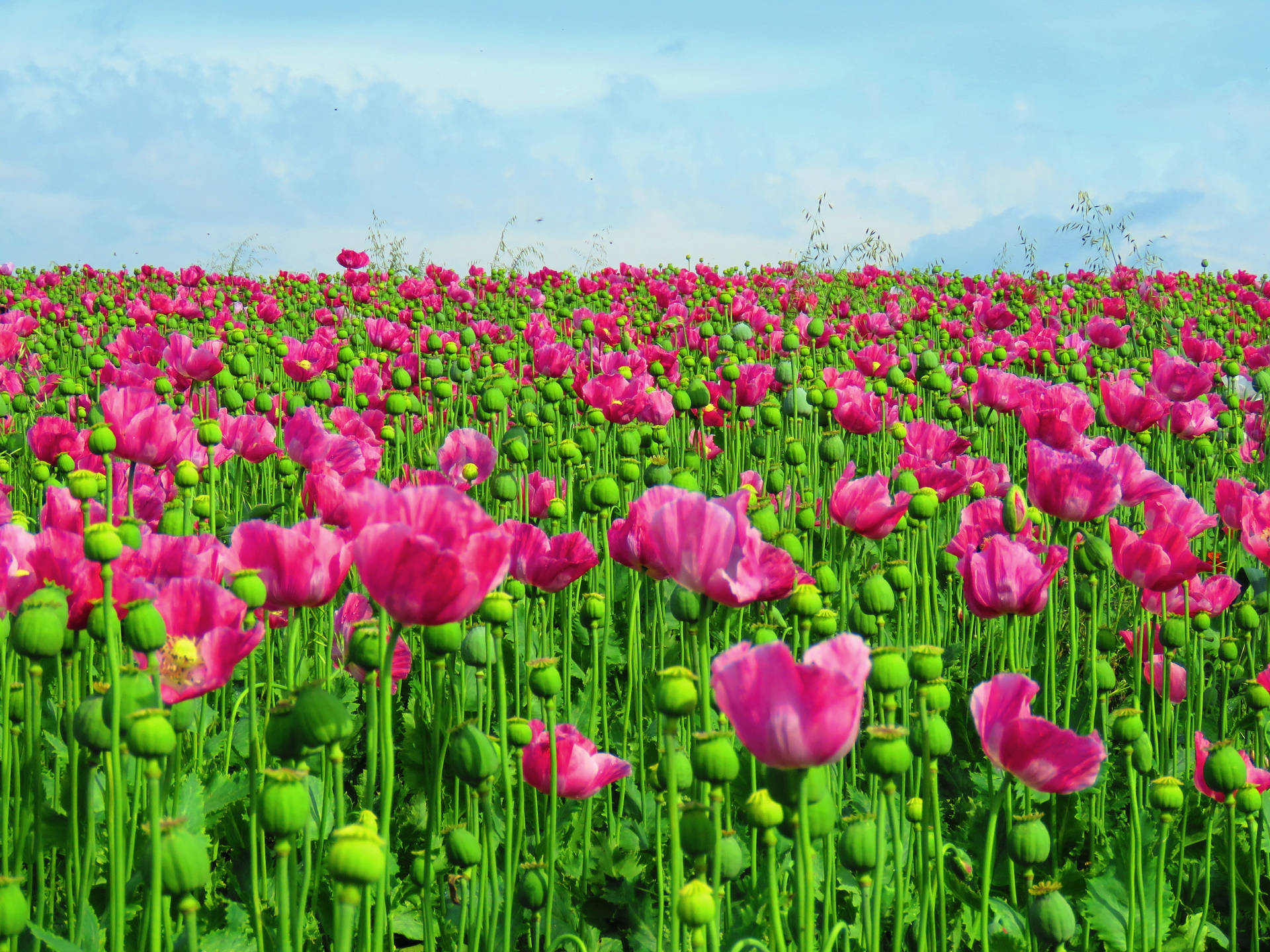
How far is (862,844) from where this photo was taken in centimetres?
125

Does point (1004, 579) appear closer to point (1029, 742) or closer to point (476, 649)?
point (1029, 742)

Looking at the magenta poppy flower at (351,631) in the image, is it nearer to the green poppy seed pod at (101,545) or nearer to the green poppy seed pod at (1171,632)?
the green poppy seed pod at (101,545)

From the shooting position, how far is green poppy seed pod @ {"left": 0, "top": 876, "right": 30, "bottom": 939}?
1.05 m

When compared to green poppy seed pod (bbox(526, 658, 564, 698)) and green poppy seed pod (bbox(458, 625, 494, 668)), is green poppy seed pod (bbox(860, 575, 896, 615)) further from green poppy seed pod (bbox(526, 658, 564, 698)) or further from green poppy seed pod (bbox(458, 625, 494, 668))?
green poppy seed pod (bbox(458, 625, 494, 668))

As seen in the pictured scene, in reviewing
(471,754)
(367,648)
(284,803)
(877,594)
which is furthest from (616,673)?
(284,803)

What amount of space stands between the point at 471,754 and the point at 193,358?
2.51 meters

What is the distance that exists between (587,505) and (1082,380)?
10.1 feet

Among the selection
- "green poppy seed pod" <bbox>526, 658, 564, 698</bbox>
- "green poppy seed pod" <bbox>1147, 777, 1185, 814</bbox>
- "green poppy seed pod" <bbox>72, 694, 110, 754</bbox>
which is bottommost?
"green poppy seed pod" <bbox>1147, 777, 1185, 814</bbox>

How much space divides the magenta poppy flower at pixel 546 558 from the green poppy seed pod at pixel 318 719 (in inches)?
29.3

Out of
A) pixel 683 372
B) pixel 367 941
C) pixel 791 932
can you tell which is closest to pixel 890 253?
pixel 683 372

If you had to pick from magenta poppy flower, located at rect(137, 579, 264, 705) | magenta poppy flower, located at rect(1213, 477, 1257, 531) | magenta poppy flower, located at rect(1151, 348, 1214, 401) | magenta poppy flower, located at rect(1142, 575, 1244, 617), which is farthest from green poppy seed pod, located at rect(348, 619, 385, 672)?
magenta poppy flower, located at rect(1151, 348, 1214, 401)

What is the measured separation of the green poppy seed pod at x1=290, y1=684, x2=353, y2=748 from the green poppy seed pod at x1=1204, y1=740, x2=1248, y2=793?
4.15 ft

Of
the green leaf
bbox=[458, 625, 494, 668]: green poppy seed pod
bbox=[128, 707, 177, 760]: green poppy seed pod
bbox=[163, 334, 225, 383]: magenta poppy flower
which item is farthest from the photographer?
bbox=[163, 334, 225, 383]: magenta poppy flower

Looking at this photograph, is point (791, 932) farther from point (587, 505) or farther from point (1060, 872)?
point (587, 505)
